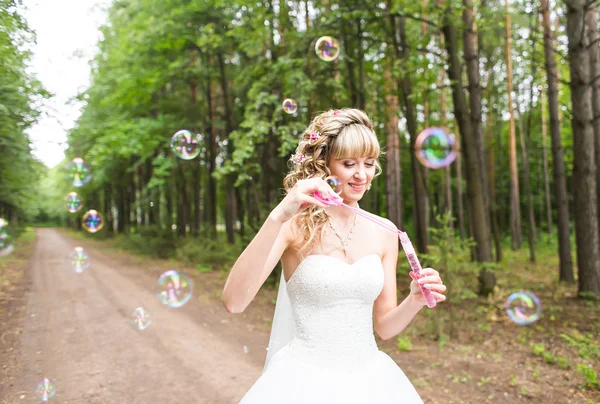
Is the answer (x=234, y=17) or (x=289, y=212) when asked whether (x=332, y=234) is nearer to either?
(x=289, y=212)

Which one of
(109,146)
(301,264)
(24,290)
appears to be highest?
(109,146)

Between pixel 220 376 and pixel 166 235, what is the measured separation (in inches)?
676

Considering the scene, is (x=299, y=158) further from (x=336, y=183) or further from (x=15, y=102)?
(x=15, y=102)

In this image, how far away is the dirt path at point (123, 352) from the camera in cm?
582

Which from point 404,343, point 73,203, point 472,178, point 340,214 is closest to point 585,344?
point 404,343

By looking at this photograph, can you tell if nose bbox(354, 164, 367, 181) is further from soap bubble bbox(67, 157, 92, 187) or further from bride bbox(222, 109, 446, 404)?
soap bubble bbox(67, 157, 92, 187)

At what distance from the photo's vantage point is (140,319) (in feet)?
31.6

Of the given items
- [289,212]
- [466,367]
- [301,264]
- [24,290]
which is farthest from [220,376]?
[24,290]

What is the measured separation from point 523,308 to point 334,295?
8.46m

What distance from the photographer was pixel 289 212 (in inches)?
88.1

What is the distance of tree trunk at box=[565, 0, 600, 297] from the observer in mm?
9117

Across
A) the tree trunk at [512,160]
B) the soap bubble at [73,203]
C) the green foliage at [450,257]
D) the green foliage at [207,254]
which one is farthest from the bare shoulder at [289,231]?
the tree trunk at [512,160]

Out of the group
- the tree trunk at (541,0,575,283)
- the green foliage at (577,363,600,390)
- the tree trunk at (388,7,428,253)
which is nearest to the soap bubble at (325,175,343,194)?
the green foliage at (577,363,600,390)

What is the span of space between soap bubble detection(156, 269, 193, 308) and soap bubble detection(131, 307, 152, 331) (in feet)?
2.56
